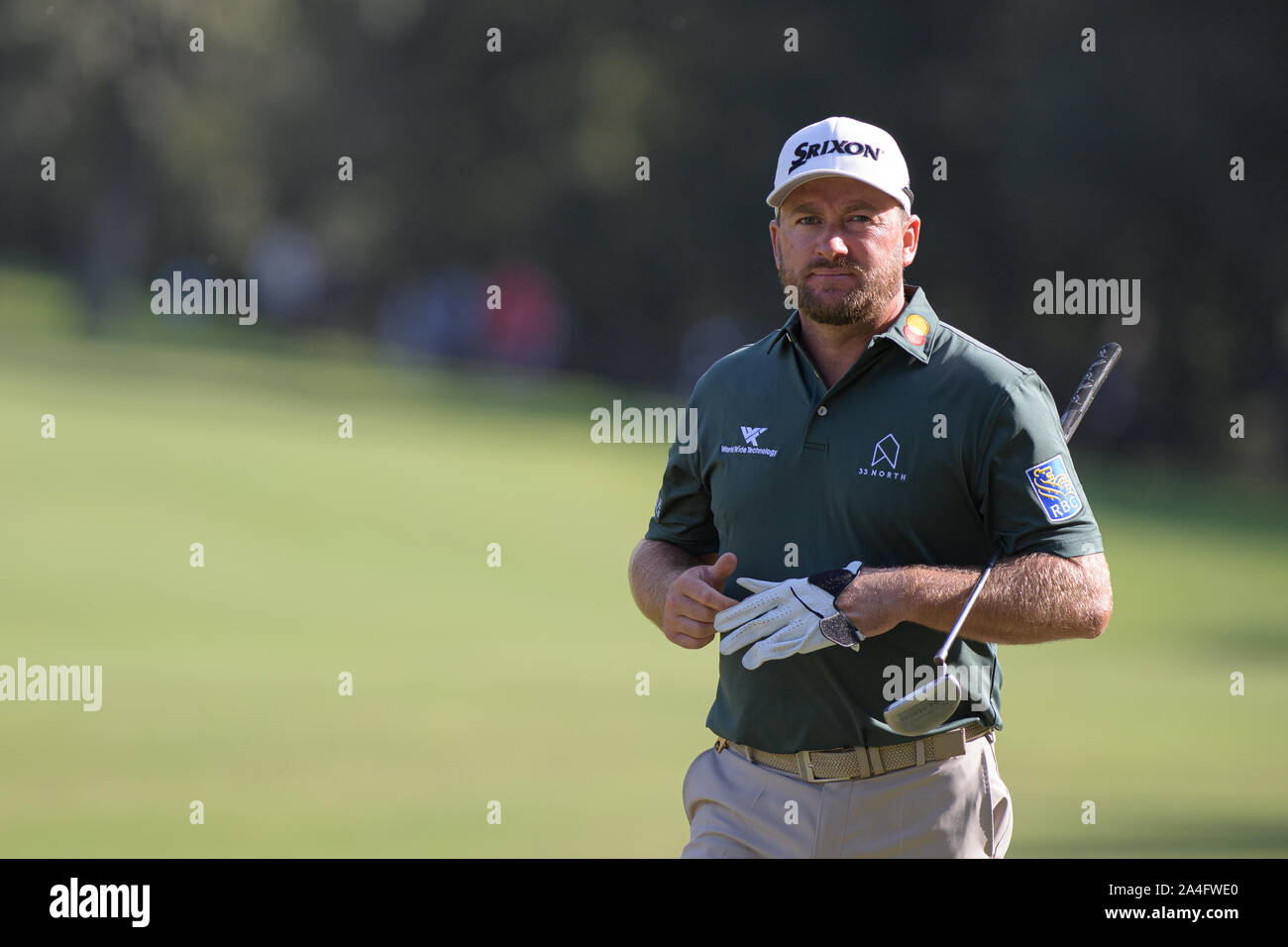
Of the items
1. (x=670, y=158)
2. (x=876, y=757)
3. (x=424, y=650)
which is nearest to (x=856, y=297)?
(x=876, y=757)

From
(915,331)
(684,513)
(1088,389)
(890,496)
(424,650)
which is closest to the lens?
(890,496)

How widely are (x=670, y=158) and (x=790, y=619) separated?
4694cm

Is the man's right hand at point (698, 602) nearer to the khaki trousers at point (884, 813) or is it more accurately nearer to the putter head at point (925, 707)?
the khaki trousers at point (884, 813)

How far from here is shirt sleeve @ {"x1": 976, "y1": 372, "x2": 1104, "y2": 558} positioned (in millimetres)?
4633

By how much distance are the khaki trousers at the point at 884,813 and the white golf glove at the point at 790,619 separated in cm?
38

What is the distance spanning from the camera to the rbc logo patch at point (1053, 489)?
4633 millimetres

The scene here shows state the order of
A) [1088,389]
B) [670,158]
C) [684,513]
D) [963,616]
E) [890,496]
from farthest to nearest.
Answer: [670,158] → [684,513] → [1088,389] → [890,496] → [963,616]

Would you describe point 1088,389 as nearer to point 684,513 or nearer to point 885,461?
point 885,461

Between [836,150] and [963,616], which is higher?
[836,150]

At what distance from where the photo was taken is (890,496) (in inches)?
188

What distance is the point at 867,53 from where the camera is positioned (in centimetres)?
4716

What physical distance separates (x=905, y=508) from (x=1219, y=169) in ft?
109
